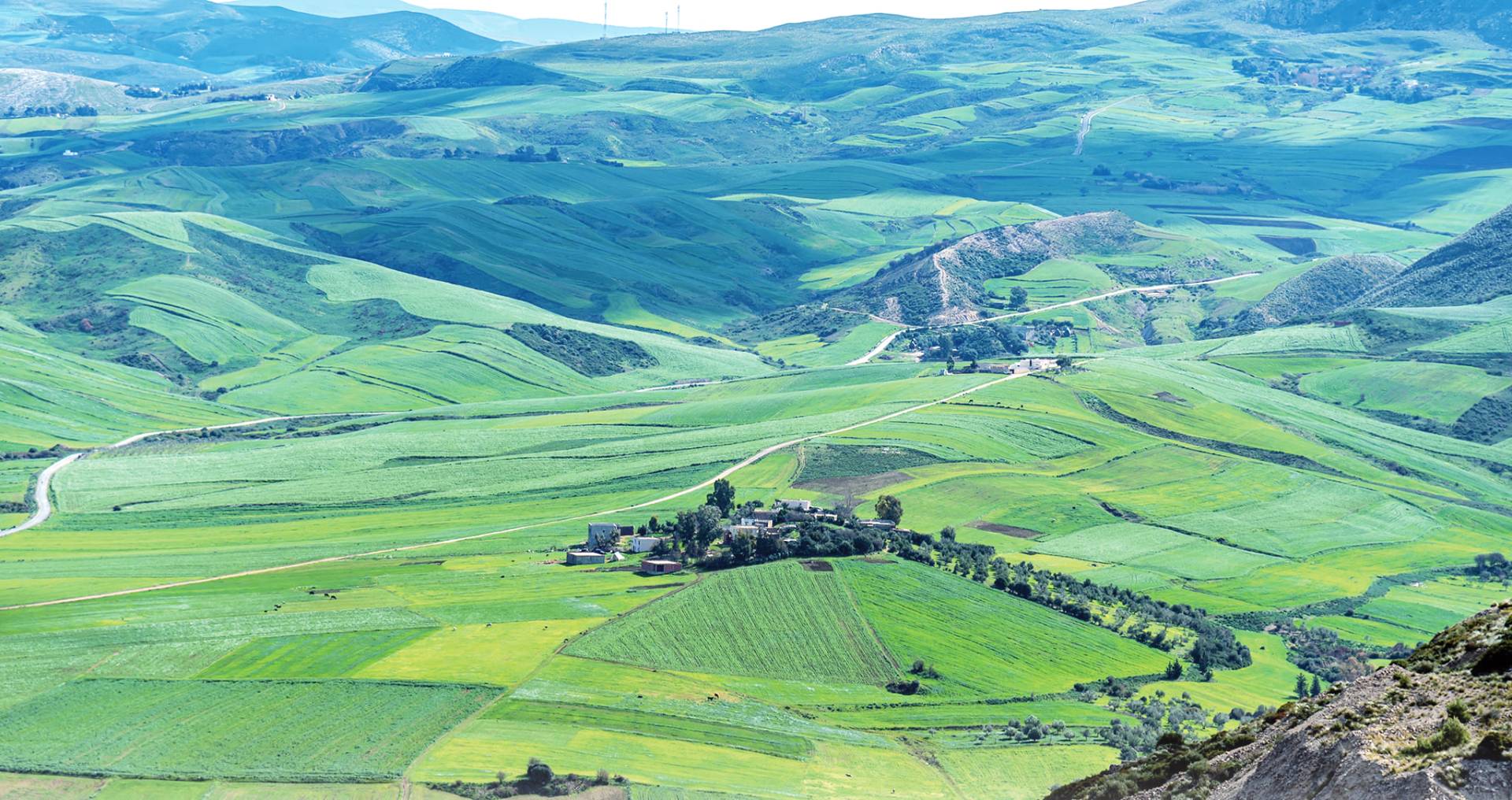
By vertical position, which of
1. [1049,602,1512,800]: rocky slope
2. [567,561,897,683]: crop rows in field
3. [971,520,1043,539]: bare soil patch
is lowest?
[971,520,1043,539]: bare soil patch

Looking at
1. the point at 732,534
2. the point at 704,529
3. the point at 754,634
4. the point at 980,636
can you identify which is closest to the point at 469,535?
the point at 704,529

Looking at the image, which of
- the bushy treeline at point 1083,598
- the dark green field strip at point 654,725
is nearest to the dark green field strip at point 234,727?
the dark green field strip at point 654,725

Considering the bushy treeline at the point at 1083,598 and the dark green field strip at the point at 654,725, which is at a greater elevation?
the dark green field strip at the point at 654,725

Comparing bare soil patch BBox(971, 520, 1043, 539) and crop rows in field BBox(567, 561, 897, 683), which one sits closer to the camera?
crop rows in field BBox(567, 561, 897, 683)

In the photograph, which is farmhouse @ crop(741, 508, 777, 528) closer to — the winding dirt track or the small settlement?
the small settlement

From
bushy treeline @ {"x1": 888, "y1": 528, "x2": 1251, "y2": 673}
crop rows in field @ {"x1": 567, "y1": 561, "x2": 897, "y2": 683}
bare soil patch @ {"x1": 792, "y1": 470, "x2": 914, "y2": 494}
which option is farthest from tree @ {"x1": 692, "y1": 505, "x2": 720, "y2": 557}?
bare soil patch @ {"x1": 792, "y1": 470, "x2": 914, "y2": 494}

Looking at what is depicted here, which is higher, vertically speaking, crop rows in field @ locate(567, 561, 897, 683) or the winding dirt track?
crop rows in field @ locate(567, 561, 897, 683)

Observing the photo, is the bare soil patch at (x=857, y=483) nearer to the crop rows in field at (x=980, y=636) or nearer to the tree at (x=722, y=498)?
the tree at (x=722, y=498)

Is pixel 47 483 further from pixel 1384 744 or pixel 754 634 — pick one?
pixel 1384 744
